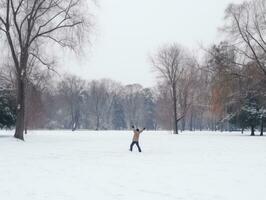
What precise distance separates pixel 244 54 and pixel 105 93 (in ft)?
280

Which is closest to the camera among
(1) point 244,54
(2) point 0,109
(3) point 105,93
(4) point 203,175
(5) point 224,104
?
(4) point 203,175

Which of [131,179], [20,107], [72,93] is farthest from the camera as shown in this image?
[72,93]

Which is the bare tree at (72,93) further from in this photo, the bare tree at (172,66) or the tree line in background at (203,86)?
the bare tree at (172,66)

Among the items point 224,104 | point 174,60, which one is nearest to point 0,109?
point 224,104

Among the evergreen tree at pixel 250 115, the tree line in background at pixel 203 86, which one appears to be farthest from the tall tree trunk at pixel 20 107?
the evergreen tree at pixel 250 115

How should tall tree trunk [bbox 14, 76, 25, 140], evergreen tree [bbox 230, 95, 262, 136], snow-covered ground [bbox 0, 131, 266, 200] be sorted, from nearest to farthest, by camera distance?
1. snow-covered ground [bbox 0, 131, 266, 200]
2. tall tree trunk [bbox 14, 76, 25, 140]
3. evergreen tree [bbox 230, 95, 262, 136]

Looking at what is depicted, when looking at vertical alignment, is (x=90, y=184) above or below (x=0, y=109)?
below

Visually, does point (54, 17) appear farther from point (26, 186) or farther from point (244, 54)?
point (26, 186)

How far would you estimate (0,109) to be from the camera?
1471 inches

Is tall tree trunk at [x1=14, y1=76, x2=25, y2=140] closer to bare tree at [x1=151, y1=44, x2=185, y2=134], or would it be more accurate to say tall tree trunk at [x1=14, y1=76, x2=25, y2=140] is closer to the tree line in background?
the tree line in background

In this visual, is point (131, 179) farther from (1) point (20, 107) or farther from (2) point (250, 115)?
(2) point (250, 115)

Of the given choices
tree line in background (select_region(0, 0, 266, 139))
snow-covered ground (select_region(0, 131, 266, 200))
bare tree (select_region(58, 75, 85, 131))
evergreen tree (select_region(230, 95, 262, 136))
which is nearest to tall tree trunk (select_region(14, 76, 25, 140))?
tree line in background (select_region(0, 0, 266, 139))

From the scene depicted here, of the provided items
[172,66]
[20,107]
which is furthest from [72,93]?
[20,107]

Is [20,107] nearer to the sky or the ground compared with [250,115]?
nearer to the ground
